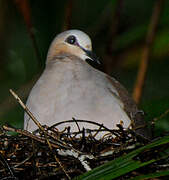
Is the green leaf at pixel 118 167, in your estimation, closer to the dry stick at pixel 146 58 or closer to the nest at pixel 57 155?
the nest at pixel 57 155

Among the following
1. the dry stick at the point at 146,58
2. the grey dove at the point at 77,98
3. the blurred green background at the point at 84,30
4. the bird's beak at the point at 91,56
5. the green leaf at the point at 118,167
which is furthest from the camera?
the blurred green background at the point at 84,30

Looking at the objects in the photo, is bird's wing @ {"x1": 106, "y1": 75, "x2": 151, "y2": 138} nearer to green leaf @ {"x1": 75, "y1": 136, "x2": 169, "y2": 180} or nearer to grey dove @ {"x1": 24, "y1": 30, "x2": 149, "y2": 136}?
grey dove @ {"x1": 24, "y1": 30, "x2": 149, "y2": 136}

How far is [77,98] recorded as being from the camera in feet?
10.7

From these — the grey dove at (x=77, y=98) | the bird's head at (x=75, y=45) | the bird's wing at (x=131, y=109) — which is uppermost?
the bird's head at (x=75, y=45)

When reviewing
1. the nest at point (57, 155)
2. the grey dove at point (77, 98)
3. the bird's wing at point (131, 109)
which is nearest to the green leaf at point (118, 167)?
the nest at point (57, 155)

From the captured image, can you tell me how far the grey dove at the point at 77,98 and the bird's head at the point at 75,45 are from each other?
16cm

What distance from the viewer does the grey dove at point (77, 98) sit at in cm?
321

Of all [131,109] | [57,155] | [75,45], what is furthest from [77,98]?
[75,45]

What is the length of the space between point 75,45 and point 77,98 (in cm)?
74

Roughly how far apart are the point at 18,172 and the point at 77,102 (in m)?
0.67

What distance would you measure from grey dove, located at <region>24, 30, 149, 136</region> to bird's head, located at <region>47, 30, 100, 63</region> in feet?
0.51

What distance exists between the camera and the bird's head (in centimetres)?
386

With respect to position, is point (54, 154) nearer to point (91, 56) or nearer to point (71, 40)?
point (91, 56)

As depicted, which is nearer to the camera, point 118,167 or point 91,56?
point 118,167
